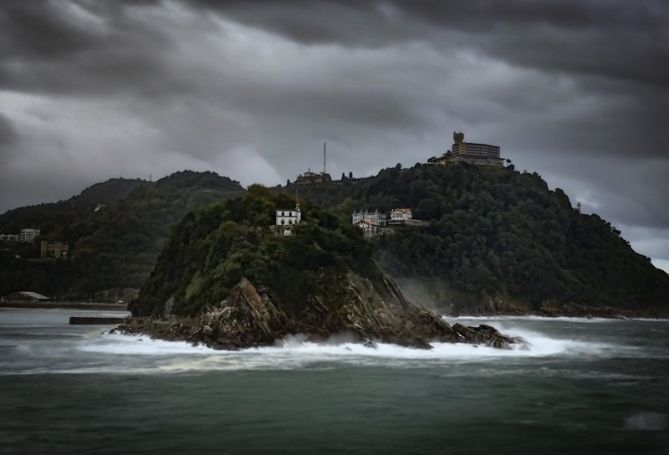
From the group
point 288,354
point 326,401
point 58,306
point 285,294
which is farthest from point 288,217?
point 58,306

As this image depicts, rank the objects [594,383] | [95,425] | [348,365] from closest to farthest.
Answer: [95,425] → [594,383] → [348,365]

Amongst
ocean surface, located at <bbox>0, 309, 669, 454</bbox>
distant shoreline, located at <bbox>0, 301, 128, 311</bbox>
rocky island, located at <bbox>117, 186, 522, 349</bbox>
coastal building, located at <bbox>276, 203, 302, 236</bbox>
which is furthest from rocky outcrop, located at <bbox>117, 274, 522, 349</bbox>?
distant shoreline, located at <bbox>0, 301, 128, 311</bbox>

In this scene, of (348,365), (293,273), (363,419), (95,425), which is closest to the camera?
(95,425)

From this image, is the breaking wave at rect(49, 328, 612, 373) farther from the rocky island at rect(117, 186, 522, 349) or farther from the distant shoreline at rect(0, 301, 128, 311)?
the distant shoreline at rect(0, 301, 128, 311)

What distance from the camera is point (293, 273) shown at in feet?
286

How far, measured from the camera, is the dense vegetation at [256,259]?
3337 inches

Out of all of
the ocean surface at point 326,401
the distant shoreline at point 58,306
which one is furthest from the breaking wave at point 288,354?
the distant shoreline at point 58,306

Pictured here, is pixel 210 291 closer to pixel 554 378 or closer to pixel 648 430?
pixel 554 378

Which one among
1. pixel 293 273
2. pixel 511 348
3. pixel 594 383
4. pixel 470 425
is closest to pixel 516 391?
pixel 594 383

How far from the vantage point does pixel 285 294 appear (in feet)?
278

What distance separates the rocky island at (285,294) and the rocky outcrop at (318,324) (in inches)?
4.3

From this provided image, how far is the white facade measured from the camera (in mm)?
101875

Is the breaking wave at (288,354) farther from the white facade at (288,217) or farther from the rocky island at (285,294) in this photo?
the white facade at (288,217)

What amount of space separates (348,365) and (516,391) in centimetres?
1742
